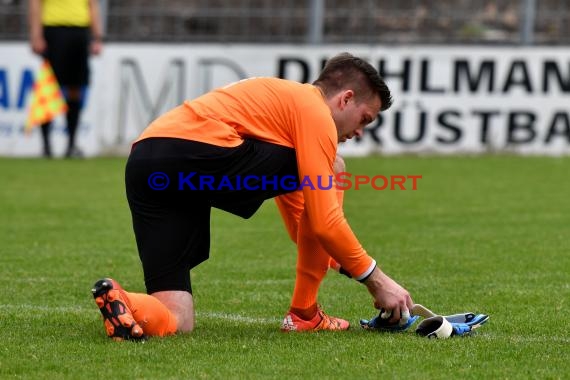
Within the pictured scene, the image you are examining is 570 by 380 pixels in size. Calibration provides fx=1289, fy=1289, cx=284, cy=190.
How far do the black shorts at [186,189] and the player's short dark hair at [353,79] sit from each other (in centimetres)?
36

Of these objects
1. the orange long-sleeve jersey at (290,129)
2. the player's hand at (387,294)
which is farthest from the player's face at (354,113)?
the player's hand at (387,294)

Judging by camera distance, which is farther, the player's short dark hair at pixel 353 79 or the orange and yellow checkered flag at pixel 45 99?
the orange and yellow checkered flag at pixel 45 99

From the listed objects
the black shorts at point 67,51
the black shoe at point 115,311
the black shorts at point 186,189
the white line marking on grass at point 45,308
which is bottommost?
the black shorts at point 67,51

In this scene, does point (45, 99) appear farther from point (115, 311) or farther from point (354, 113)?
point (115, 311)

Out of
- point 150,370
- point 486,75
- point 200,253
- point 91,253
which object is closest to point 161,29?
point 486,75

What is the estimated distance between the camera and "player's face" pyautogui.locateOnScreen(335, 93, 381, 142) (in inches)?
225

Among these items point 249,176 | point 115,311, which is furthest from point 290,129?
point 115,311

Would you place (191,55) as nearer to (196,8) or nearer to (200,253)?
(196,8)

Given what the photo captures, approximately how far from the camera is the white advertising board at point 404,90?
15.8 m

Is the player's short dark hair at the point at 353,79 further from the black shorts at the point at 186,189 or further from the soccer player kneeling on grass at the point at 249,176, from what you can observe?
the black shorts at the point at 186,189

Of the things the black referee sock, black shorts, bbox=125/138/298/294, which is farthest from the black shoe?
the black referee sock

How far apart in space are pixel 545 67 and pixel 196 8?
4418 millimetres

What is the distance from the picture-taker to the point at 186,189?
574 centimetres

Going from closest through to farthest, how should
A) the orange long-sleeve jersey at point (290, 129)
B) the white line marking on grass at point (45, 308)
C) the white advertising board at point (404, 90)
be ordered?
1. the orange long-sleeve jersey at point (290, 129)
2. the white line marking on grass at point (45, 308)
3. the white advertising board at point (404, 90)
